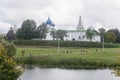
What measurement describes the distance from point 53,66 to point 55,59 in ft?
15.4

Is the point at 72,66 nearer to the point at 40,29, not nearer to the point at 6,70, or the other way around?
the point at 6,70

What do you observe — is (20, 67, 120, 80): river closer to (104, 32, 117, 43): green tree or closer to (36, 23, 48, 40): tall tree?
(36, 23, 48, 40): tall tree

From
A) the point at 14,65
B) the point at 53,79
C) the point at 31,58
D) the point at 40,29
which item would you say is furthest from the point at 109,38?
the point at 14,65

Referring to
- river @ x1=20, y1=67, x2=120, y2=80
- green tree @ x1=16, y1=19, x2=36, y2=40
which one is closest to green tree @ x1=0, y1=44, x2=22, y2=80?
river @ x1=20, y1=67, x2=120, y2=80

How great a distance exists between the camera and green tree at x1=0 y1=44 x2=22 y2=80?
34.9 meters

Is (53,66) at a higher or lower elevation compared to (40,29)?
lower

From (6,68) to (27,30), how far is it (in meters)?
147

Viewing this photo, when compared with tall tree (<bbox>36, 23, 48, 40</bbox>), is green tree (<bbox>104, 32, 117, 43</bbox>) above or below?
below

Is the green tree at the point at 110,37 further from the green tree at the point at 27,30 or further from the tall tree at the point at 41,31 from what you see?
the green tree at the point at 27,30

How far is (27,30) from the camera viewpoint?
7165 inches

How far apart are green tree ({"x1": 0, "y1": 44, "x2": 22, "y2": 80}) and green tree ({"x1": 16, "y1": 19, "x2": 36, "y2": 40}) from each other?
147m

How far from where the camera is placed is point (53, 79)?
187 feet

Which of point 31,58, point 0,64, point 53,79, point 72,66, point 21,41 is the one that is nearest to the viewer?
point 0,64

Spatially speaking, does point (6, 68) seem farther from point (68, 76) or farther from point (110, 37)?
point (110, 37)
